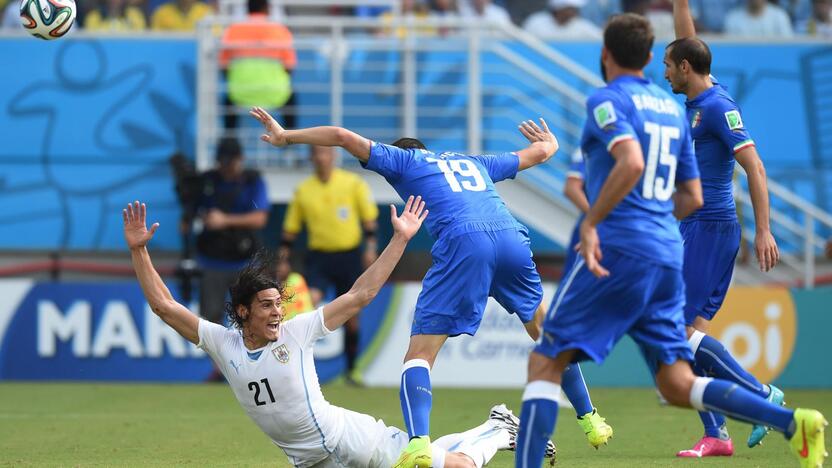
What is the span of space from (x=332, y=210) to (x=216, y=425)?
182 inches

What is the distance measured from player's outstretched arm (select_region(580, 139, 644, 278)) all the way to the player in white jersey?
4.44 ft

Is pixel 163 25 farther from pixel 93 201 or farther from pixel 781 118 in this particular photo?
pixel 781 118

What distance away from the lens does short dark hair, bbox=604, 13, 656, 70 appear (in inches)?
254

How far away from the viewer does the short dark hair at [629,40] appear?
21.2 ft

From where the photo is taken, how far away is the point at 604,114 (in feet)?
20.8

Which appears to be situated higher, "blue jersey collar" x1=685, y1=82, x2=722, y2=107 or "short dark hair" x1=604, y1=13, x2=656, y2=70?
"short dark hair" x1=604, y1=13, x2=656, y2=70

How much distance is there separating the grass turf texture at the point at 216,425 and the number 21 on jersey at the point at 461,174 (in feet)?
5.85

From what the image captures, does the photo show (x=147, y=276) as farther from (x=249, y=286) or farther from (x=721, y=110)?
(x=721, y=110)

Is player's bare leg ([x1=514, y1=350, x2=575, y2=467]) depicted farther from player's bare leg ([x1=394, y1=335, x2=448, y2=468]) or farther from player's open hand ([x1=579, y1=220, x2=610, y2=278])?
player's bare leg ([x1=394, y1=335, x2=448, y2=468])

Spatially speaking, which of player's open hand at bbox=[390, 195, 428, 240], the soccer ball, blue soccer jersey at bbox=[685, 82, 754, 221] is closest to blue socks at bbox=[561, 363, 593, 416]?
blue soccer jersey at bbox=[685, 82, 754, 221]

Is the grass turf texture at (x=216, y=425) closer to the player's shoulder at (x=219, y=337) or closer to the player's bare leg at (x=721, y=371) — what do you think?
the player's bare leg at (x=721, y=371)

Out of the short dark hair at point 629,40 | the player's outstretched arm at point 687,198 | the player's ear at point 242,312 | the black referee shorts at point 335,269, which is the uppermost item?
the short dark hair at point 629,40

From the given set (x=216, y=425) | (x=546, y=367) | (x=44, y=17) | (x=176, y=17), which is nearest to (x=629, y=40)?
(x=546, y=367)

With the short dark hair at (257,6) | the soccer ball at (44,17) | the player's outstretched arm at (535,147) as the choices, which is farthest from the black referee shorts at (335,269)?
the player's outstretched arm at (535,147)
